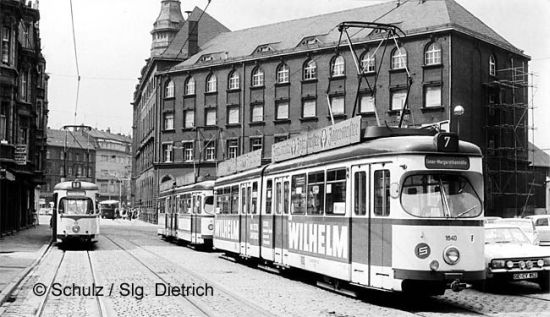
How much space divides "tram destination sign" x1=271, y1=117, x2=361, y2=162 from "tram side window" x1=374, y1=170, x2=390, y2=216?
1151 mm

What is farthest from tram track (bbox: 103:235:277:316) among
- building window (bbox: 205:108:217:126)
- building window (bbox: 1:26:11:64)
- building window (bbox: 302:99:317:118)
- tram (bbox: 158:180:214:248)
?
building window (bbox: 205:108:217:126)

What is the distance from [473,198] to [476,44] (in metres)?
43.1

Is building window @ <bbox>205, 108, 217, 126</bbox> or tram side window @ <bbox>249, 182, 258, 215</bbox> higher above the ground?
building window @ <bbox>205, 108, 217, 126</bbox>

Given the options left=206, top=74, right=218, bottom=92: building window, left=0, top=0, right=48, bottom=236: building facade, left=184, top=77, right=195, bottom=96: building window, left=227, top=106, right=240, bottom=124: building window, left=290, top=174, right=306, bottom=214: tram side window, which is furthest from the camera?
left=184, top=77, right=195, bottom=96: building window

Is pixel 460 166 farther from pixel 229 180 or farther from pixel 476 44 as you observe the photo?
pixel 476 44

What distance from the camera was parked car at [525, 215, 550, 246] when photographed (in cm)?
3034

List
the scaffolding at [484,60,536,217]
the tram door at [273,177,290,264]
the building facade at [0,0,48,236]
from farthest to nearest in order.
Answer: the scaffolding at [484,60,536,217] → the building facade at [0,0,48,236] → the tram door at [273,177,290,264]

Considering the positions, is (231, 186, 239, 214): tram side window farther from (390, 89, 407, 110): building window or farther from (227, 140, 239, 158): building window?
(227, 140, 239, 158): building window

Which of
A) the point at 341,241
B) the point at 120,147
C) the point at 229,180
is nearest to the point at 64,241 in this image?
the point at 229,180

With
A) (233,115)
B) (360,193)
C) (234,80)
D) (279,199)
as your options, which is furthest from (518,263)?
(234,80)

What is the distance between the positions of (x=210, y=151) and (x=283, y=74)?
35.8 feet

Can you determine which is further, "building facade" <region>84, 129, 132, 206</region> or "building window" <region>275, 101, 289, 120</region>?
"building facade" <region>84, 129, 132, 206</region>

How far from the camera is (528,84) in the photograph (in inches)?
2239

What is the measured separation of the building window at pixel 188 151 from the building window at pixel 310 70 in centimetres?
1506
